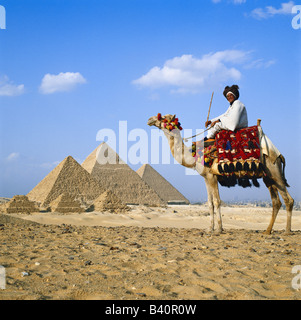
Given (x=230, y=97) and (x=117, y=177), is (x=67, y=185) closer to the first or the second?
(x=117, y=177)

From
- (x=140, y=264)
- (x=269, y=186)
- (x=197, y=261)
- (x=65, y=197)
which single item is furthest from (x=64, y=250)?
(x=65, y=197)

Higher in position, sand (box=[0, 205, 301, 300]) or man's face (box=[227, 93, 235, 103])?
man's face (box=[227, 93, 235, 103])

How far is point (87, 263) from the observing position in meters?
4.54

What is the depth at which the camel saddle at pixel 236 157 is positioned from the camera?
7.27 metres

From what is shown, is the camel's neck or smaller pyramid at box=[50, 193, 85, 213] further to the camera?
smaller pyramid at box=[50, 193, 85, 213]

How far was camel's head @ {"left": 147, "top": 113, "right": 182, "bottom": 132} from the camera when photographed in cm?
828

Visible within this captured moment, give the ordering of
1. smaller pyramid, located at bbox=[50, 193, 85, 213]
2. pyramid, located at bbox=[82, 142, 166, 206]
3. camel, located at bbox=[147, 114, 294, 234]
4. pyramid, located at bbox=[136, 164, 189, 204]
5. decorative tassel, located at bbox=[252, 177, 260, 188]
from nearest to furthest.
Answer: camel, located at bbox=[147, 114, 294, 234]
decorative tassel, located at bbox=[252, 177, 260, 188]
smaller pyramid, located at bbox=[50, 193, 85, 213]
pyramid, located at bbox=[82, 142, 166, 206]
pyramid, located at bbox=[136, 164, 189, 204]

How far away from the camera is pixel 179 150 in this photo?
324 inches

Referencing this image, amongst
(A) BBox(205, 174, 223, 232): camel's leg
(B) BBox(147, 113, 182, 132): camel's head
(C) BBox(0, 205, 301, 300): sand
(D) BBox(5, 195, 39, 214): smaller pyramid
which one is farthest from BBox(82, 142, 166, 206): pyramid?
(C) BBox(0, 205, 301, 300): sand

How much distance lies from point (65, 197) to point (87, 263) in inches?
764

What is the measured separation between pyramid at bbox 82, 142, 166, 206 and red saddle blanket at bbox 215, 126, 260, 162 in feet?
113

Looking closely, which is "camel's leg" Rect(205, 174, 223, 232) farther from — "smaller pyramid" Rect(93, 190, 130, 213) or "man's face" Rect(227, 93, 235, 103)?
"smaller pyramid" Rect(93, 190, 130, 213)
